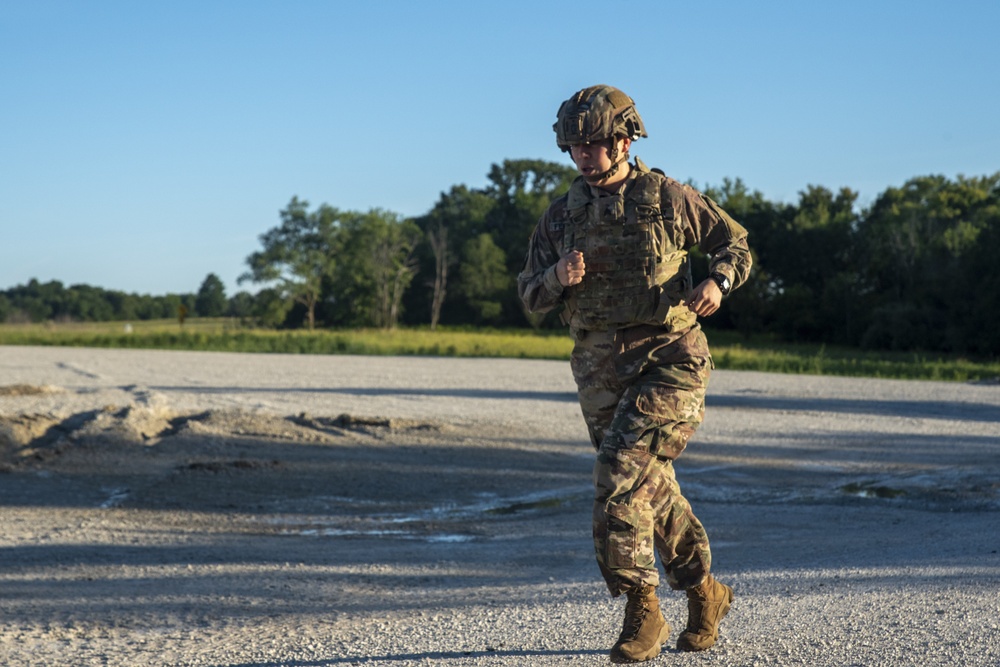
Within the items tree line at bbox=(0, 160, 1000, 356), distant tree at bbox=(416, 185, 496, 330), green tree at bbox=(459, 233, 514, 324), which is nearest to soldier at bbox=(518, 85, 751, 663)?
tree line at bbox=(0, 160, 1000, 356)

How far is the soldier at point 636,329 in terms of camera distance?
436 centimetres

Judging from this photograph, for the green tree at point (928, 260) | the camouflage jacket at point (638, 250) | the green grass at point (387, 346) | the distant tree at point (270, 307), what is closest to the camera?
the camouflage jacket at point (638, 250)

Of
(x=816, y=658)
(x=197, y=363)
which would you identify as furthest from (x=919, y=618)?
(x=197, y=363)

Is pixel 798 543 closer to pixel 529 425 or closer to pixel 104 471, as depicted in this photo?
pixel 104 471

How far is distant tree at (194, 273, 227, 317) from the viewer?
90.7m

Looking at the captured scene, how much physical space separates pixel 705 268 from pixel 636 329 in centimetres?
6386

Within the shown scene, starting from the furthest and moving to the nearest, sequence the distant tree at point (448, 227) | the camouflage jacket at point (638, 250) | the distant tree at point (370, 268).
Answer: the distant tree at point (448, 227), the distant tree at point (370, 268), the camouflage jacket at point (638, 250)

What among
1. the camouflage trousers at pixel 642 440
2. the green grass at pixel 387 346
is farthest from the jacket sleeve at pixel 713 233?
the green grass at pixel 387 346

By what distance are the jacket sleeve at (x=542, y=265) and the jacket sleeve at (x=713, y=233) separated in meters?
0.53

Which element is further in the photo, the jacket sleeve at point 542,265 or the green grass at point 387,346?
the green grass at point 387,346

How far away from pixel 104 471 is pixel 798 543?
7206mm

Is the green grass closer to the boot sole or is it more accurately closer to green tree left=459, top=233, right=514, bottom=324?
green tree left=459, top=233, right=514, bottom=324

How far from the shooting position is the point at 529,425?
1595cm

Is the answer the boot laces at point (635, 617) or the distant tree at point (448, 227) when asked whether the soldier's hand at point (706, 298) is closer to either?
the boot laces at point (635, 617)
